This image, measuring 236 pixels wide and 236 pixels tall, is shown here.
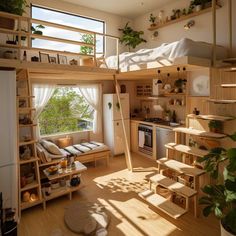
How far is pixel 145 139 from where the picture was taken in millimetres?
5375

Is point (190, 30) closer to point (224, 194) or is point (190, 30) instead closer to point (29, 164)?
point (224, 194)

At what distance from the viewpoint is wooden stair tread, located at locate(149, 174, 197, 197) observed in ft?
9.46

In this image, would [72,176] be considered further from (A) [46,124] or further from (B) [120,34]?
(B) [120,34]

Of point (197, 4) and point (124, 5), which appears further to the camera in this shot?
point (124, 5)

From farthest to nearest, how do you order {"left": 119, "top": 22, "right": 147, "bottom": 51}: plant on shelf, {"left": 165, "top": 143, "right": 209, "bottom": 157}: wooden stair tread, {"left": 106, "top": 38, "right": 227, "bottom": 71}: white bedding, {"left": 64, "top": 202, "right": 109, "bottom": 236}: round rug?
1. {"left": 119, "top": 22, "right": 147, "bottom": 51}: plant on shelf
2. {"left": 165, "top": 143, "right": 209, "bottom": 157}: wooden stair tread
3. {"left": 106, "top": 38, "right": 227, "bottom": 71}: white bedding
4. {"left": 64, "top": 202, "right": 109, "bottom": 236}: round rug

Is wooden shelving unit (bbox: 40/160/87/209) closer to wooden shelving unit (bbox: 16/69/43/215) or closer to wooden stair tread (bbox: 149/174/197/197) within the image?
wooden shelving unit (bbox: 16/69/43/215)

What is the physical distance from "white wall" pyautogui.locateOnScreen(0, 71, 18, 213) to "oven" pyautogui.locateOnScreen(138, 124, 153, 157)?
3.23 m

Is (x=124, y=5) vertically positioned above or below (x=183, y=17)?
above

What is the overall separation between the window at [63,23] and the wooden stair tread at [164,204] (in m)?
3.77

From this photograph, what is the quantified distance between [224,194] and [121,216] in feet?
4.77

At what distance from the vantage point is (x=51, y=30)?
4.80 meters

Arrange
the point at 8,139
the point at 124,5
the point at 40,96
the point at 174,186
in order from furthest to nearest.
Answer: the point at 124,5, the point at 40,96, the point at 174,186, the point at 8,139

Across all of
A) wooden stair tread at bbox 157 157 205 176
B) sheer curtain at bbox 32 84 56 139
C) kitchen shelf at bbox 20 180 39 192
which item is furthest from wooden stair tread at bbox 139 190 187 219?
sheer curtain at bbox 32 84 56 139

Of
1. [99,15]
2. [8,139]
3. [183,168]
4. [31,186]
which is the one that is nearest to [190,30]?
[99,15]
